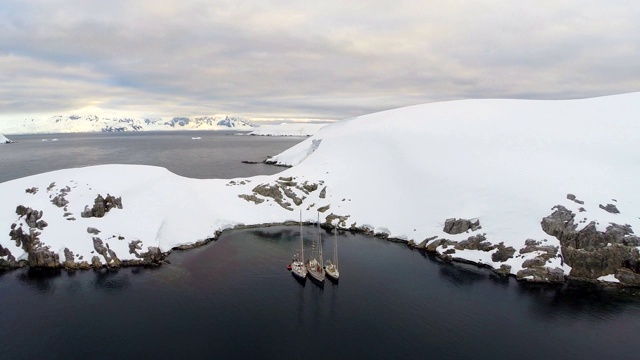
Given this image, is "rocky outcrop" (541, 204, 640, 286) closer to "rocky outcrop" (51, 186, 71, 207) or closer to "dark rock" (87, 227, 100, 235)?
"dark rock" (87, 227, 100, 235)

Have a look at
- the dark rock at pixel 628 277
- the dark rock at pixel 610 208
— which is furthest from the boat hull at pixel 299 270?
the dark rock at pixel 610 208

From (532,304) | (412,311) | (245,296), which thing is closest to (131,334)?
(245,296)

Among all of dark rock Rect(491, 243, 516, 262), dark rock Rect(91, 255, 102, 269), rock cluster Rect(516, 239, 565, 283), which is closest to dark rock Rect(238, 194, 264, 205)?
dark rock Rect(91, 255, 102, 269)

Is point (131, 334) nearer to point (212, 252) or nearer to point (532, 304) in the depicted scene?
point (212, 252)

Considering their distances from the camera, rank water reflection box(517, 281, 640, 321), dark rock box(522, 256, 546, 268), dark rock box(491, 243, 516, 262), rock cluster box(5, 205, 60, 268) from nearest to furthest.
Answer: water reflection box(517, 281, 640, 321)
rock cluster box(5, 205, 60, 268)
dark rock box(522, 256, 546, 268)
dark rock box(491, 243, 516, 262)

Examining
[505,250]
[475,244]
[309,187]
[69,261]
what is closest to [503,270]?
[505,250]

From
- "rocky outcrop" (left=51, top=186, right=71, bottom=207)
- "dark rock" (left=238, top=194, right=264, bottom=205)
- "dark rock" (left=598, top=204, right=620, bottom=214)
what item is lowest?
"dark rock" (left=238, top=194, right=264, bottom=205)

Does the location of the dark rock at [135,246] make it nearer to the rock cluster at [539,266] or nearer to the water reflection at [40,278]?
the water reflection at [40,278]
